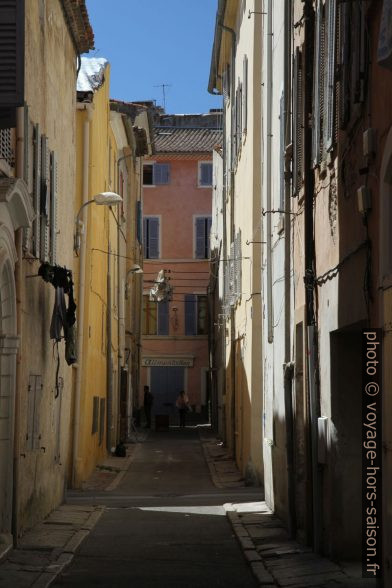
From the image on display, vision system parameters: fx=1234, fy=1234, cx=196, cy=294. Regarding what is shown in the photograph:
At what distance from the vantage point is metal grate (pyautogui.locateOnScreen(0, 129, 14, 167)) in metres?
13.0

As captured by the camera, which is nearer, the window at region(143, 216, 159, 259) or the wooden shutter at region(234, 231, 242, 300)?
the wooden shutter at region(234, 231, 242, 300)

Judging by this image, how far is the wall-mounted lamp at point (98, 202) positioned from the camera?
22859 mm

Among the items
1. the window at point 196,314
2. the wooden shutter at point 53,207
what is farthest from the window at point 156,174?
the wooden shutter at point 53,207

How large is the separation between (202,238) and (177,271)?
198cm

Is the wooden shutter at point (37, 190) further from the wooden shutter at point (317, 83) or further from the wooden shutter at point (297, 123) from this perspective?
the wooden shutter at point (317, 83)

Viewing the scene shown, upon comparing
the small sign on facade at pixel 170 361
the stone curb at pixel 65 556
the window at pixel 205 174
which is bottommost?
the stone curb at pixel 65 556

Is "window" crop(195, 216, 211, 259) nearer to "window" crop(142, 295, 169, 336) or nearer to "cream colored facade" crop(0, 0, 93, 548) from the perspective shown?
"window" crop(142, 295, 169, 336)

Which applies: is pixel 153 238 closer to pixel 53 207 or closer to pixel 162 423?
pixel 162 423

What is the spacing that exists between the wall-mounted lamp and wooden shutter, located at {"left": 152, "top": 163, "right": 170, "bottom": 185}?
35698 mm

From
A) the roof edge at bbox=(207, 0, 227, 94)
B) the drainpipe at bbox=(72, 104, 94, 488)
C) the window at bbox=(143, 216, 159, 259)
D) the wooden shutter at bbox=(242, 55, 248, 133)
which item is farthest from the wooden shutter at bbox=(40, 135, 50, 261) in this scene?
the window at bbox=(143, 216, 159, 259)

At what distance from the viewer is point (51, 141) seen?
58.1 feet

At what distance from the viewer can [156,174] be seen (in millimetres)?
60156

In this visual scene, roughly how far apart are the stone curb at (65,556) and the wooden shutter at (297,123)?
16.6 feet

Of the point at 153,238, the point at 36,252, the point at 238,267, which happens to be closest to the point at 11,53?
the point at 36,252
